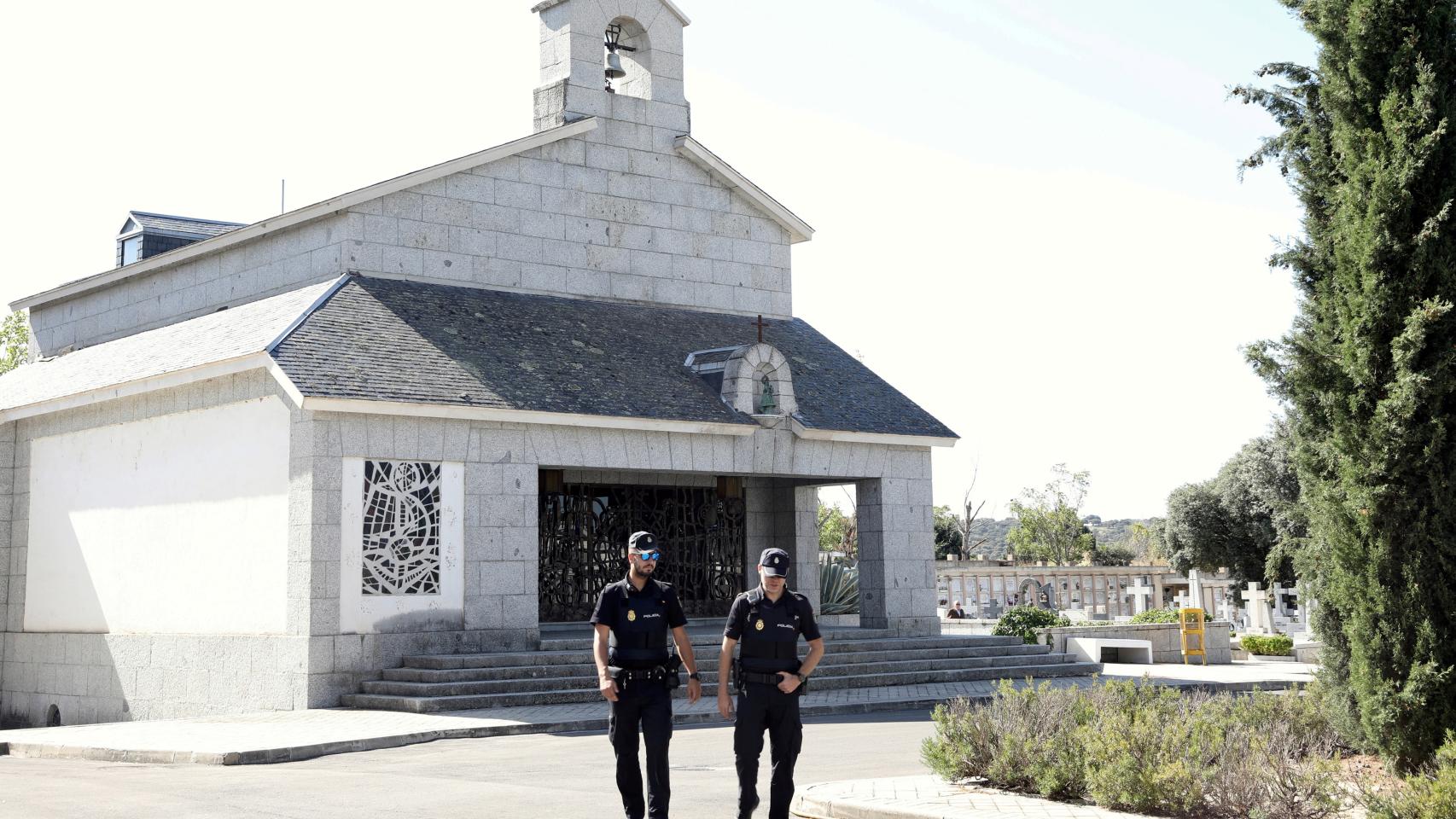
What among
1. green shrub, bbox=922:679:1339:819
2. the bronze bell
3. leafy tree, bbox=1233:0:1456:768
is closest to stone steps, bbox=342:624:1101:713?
green shrub, bbox=922:679:1339:819

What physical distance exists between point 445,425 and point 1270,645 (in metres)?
18.7

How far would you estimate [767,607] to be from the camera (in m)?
10.1

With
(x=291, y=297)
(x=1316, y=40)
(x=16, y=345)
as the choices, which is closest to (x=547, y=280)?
(x=291, y=297)

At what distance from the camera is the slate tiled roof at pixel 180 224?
32938 millimetres

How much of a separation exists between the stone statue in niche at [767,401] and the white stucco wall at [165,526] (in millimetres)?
8025

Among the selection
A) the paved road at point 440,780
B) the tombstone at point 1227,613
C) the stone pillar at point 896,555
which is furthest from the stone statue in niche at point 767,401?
the tombstone at point 1227,613

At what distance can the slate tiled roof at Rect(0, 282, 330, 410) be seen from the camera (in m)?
22.8

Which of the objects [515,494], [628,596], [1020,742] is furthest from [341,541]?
[1020,742]

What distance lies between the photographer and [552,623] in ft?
86.9

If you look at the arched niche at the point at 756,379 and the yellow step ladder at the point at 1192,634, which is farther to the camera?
the yellow step ladder at the point at 1192,634

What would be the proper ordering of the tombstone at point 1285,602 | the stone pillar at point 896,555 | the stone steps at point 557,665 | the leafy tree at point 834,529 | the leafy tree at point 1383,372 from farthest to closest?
the leafy tree at point 834,529
the tombstone at point 1285,602
the stone pillar at point 896,555
the stone steps at point 557,665
the leafy tree at point 1383,372

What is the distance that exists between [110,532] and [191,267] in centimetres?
592

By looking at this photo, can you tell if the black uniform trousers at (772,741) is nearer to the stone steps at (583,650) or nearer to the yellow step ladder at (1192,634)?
the stone steps at (583,650)

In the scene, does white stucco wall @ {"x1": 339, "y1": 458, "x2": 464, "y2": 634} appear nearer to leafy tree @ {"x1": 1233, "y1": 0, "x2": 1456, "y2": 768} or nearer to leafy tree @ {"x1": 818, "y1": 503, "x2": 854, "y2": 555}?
leafy tree @ {"x1": 1233, "y1": 0, "x2": 1456, "y2": 768}
